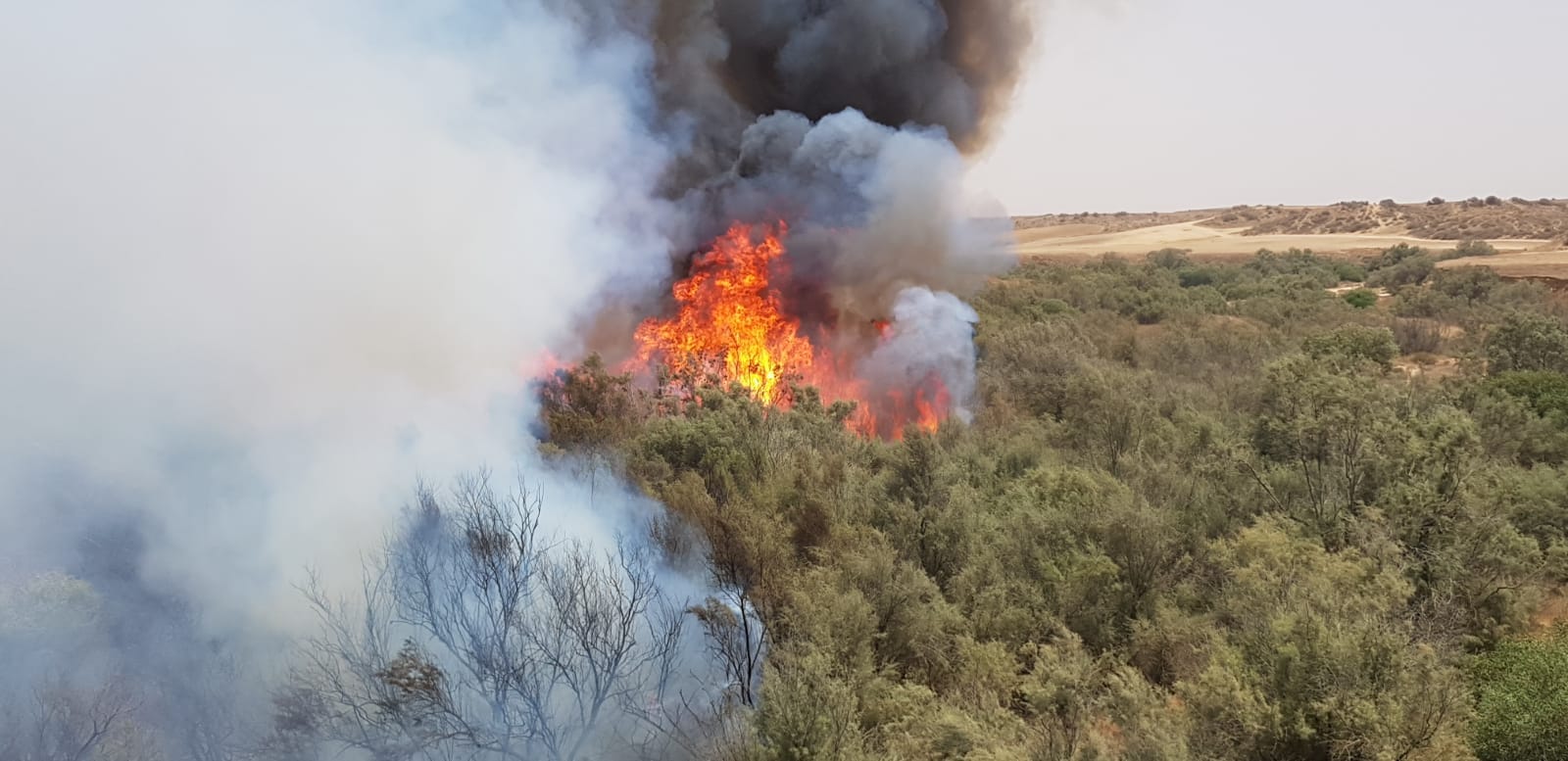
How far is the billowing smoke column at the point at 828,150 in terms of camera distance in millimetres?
29234

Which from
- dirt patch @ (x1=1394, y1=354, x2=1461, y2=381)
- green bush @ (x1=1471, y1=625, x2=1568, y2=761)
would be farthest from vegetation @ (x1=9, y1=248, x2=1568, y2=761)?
dirt patch @ (x1=1394, y1=354, x2=1461, y2=381)

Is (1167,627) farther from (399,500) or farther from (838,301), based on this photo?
(838,301)

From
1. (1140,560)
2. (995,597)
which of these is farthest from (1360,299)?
(995,597)

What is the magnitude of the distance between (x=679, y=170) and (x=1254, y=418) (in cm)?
2074

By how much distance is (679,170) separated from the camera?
30.3m

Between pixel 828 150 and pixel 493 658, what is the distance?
2102cm

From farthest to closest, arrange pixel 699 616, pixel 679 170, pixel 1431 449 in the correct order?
pixel 679 170 → pixel 1431 449 → pixel 699 616

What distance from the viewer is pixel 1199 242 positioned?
123 meters

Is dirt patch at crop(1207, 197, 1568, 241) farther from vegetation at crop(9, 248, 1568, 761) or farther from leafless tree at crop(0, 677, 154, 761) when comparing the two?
leafless tree at crop(0, 677, 154, 761)

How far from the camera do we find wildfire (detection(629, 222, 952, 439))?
3056 cm

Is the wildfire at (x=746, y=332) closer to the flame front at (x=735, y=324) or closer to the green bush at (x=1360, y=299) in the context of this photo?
the flame front at (x=735, y=324)

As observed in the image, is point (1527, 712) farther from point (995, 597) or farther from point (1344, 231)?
point (1344, 231)

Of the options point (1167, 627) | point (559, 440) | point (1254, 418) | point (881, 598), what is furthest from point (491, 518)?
point (1254, 418)

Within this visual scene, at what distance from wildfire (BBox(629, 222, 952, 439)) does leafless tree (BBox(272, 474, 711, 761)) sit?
55.7ft
